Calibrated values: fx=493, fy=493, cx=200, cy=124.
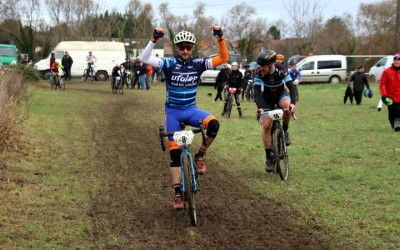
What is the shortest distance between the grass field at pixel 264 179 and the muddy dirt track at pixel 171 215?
0.22 meters

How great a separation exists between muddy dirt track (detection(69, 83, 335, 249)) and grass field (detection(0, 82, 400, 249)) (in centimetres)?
22

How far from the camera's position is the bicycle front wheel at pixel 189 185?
5414 mm

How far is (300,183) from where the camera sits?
297 inches

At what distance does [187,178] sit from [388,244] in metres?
2.19

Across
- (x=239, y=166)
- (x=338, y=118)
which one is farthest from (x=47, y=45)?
(x=239, y=166)

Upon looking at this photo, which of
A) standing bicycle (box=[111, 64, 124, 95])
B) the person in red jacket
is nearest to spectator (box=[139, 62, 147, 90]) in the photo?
standing bicycle (box=[111, 64, 124, 95])

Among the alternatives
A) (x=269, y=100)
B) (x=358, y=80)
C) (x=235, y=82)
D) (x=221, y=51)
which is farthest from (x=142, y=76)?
(x=221, y=51)

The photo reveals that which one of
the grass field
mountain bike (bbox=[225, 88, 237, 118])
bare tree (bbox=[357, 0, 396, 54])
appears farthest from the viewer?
bare tree (bbox=[357, 0, 396, 54])

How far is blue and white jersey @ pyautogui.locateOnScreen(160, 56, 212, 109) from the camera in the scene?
6.10 m

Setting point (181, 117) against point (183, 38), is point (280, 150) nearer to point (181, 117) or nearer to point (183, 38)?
point (181, 117)

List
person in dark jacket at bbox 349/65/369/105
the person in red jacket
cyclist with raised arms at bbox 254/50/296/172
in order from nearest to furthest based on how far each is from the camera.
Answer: cyclist with raised arms at bbox 254/50/296/172 → the person in red jacket → person in dark jacket at bbox 349/65/369/105

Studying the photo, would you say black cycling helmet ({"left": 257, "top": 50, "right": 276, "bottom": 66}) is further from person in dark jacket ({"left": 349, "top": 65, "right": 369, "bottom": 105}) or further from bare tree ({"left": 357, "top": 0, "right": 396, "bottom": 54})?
bare tree ({"left": 357, "top": 0, "right": 396, "bottom": 54})

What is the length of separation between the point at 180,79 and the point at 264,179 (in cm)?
264

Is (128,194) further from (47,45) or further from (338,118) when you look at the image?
(47,45)
